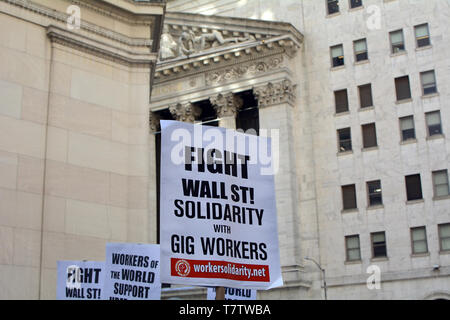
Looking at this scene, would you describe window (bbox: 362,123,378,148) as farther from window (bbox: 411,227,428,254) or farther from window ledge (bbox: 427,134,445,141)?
window (bbox: 411,227,428,254)

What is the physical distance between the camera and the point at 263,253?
9.87m

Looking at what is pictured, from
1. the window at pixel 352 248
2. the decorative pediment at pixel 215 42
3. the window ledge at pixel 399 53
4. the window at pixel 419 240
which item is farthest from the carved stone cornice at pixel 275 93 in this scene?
the window at pixel 419 240

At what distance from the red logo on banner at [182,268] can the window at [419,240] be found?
3393 cm

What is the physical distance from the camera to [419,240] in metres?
40.9

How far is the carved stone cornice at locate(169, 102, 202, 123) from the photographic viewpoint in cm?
5044

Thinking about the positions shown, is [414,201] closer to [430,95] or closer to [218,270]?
[430,95]

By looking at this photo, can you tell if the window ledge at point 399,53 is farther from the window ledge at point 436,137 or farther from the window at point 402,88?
the window ledge at point 436,137

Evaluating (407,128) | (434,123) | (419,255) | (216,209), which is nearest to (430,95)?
(434,123)

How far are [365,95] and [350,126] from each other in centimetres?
222

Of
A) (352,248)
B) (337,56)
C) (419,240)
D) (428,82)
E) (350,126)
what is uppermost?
(337,56)

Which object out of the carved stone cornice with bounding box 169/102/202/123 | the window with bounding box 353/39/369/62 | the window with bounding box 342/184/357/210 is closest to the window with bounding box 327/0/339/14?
the window with bounding box 353/39/369/62

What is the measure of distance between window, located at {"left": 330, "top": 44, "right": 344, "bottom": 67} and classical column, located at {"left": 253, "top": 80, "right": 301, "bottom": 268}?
3138mm

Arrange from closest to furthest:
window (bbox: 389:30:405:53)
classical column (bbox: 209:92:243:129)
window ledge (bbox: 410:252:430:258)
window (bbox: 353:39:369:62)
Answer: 1. window ledge (bbox: 410:252:430:258)
2. window (bbox: 389:30:405:53)
3. window (bbox: 353:39:369:62)
4. classical column (bbox: 209:92:243:129)
